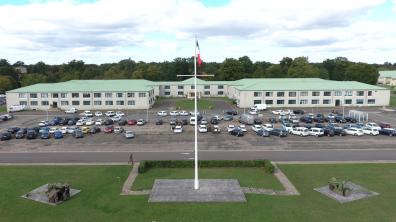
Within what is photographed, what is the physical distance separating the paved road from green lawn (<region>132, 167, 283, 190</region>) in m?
6.06

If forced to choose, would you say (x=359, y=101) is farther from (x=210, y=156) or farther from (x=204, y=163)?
(x=204, y=163)

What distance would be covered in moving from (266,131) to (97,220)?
41.6 m

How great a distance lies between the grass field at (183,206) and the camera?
30031 mm

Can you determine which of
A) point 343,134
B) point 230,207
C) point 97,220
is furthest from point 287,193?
point 343,134

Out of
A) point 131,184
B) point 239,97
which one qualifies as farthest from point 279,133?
point 239,97

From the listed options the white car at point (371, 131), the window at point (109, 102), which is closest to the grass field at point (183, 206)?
the white car at point (371, 131)

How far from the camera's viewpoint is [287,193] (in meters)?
35.6

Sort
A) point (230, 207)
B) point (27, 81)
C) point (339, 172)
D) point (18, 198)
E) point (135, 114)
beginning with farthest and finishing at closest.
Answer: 1. point (27, 81)
2. point (135, 114)
3. point (339, 172)
4. point (18, 198)
5. point (230, 207)

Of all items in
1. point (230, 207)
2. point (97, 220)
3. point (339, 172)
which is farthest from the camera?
point (339, 172)

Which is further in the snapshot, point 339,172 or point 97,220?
point 339,172

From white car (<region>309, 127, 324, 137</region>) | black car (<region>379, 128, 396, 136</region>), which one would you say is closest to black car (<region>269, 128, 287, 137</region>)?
white car (<region>309, 127, 324, 137</region>)

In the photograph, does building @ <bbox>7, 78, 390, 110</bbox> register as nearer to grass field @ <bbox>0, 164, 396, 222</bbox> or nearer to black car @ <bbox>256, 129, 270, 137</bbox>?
black car @ <bbox>256, 129, 270, 137</bbox>

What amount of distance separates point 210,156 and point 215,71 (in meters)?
142

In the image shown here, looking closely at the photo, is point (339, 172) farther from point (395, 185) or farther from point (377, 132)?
point (377, 132)
